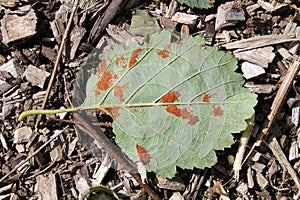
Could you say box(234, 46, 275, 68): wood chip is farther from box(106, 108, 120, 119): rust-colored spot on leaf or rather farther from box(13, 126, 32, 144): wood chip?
box(13, 126, 32, 144): wood chip

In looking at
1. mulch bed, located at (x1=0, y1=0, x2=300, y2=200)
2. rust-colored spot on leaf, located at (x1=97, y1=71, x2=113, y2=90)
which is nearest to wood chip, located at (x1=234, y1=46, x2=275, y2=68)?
mulch bed, located at (x1=0, y1=0, x2=300, y2=200)

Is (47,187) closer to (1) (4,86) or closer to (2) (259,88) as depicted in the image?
(1) (4,86)

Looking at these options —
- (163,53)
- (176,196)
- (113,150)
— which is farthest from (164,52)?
(176,196)

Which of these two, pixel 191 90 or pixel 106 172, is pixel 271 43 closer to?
pixel 191 90

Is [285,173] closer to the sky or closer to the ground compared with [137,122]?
closer to the ground

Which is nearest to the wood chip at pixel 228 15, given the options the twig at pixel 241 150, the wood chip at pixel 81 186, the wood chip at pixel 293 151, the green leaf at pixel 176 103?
the green leaf at pixel 176 103

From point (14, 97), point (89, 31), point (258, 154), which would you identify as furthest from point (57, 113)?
point (258, 154)

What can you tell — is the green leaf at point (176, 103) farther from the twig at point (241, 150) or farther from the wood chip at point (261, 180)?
the wood chip at point (261, 180)
